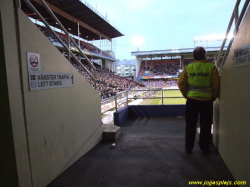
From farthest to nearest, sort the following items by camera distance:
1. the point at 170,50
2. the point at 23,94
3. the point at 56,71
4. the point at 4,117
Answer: the point at 170,50 → the point at 56,71 → the point at 23,94 → the point at 4,117

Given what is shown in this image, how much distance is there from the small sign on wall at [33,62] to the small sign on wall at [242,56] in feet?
7.93

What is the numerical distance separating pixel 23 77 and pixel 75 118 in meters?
1.22

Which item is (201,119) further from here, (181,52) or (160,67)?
(160,67)

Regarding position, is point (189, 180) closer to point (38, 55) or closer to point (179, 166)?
point (179, 166)

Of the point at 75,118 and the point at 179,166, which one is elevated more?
the point at 75,118

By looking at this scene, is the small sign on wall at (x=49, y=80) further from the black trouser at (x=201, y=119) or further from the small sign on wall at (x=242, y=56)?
the small sign on wall at (x=242, y=56)

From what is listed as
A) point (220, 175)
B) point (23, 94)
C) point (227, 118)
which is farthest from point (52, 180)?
point (227, 118)

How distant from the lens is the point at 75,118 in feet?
10.1

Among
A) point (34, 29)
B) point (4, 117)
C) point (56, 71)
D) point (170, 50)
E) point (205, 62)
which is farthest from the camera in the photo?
point (170, 50)

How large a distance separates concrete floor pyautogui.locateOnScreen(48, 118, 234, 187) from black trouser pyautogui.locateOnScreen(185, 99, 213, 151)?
0.24m

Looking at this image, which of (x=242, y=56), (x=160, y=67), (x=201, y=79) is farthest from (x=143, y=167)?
(x=160, y=67)

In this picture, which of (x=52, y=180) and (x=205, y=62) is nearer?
(x=52, y=180)

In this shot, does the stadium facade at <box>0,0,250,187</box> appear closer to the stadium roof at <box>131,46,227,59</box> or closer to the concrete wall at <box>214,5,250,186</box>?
the concrete wall at <box>214,5,250,186</box>

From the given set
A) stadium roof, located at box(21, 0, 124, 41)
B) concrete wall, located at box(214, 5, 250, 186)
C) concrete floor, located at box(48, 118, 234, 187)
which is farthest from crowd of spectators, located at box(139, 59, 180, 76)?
concrete wall, located at box(214, 5, 250, 186)
